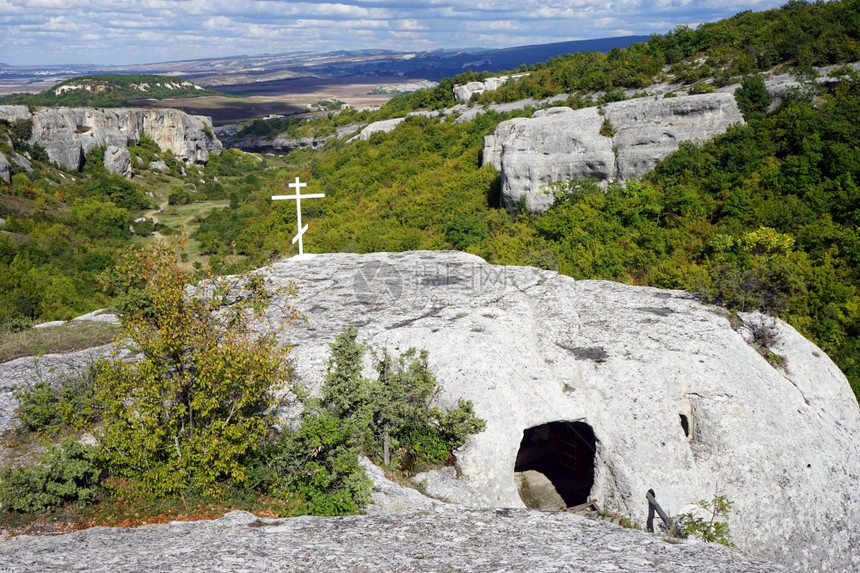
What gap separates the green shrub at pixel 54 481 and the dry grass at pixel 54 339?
5.68 metres

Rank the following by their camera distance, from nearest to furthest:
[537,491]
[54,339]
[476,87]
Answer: [537,491], [54,339], [476,87]

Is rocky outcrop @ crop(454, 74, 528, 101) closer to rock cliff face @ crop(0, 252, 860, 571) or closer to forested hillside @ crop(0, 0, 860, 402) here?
forested hillside @ crop(0, 0, 860, 402)

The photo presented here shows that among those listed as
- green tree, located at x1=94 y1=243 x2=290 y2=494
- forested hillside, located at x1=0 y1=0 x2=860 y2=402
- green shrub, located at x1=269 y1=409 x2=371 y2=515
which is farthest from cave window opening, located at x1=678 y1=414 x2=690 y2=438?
green tree, located at x1=94 y1=243 x2=290 y2=494

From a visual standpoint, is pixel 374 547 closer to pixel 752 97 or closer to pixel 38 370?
pixel 38 370

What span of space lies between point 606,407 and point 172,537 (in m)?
9.34

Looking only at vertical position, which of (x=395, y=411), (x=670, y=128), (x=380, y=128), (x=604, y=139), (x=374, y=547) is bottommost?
(x=374, y=547)

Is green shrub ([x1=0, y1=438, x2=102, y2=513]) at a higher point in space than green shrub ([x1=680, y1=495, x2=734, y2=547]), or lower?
higher

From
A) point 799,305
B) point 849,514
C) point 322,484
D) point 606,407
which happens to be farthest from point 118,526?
point 799,305

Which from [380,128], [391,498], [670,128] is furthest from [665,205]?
[380,128]

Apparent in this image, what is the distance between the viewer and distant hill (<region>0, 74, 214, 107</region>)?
134750mm

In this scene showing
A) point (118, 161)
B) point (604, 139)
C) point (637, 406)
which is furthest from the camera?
point (118, 161)

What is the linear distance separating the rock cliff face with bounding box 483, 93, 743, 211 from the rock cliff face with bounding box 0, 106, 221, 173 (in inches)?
2791

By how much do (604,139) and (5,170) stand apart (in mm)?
62132

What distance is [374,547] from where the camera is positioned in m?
8.98
